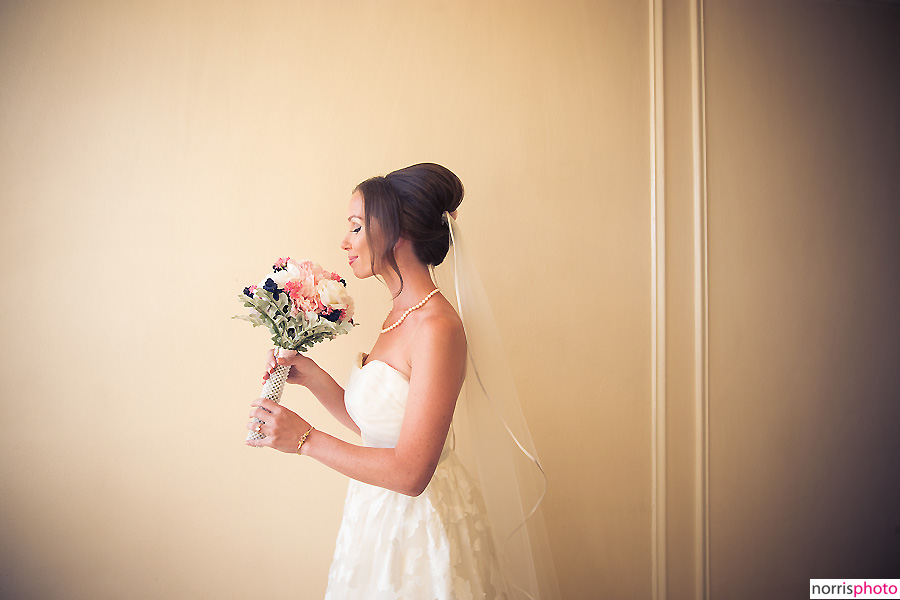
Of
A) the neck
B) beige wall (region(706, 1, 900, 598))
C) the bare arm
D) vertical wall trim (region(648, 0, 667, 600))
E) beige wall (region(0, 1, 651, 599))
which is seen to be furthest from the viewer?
beige wall (region(706, 1, 900, 598))

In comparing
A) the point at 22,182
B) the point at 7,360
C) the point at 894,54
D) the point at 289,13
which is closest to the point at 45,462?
the point at 7,360

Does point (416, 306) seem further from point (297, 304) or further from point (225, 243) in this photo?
point (225, 243)

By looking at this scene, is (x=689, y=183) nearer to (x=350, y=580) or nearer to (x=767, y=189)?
(x=767, y=189)

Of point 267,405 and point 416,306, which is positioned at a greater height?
point 416,306

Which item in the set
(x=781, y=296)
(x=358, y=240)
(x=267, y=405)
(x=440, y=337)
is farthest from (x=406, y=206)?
(x=781, y=296)

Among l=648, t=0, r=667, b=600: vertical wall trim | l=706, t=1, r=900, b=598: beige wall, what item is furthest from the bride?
l=706, t=1, r=900, b=598: beige wall

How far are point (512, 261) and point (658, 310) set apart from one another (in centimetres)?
72

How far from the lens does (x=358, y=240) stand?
5.23ft

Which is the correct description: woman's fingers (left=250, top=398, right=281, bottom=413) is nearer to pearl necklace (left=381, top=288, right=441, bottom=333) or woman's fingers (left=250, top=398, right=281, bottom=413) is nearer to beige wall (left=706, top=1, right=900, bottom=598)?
pearl necklace (left=381, top=288, right=441, bottom=333)

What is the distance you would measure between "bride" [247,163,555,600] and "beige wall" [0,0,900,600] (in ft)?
1.81

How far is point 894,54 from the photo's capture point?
103 inches

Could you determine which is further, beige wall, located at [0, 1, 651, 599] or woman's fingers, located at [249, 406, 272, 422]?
beige wall, located at [0, 1, 651, 599]

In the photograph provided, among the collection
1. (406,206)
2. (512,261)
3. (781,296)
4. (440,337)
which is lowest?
(440,337)

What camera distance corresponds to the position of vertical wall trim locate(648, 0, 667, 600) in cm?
233
